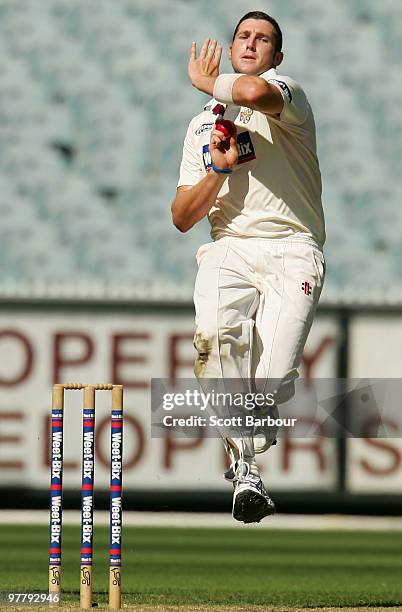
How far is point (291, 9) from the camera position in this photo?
647 inches

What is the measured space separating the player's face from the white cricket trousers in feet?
2.01

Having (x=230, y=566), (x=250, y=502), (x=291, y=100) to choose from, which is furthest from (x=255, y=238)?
(x=230, y=566)

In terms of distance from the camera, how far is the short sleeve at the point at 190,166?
5129 millimetres

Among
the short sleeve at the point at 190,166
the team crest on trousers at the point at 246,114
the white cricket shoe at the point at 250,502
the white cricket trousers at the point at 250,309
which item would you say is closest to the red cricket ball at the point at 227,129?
the team crest on trousers at the point at 246,114

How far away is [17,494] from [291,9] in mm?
7446

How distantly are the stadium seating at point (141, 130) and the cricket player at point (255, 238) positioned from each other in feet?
29.0

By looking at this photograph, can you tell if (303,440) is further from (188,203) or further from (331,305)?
(188,203)

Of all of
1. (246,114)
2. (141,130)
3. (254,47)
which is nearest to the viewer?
(254,47)

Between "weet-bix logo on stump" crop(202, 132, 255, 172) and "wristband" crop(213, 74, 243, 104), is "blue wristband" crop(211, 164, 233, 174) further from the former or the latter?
"wristband" crop(213, 74, 243, 104)

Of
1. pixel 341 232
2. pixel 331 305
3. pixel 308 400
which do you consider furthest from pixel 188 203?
pixel 341 232

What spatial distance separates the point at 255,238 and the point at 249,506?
0.97m

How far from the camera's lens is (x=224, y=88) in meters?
4.68
